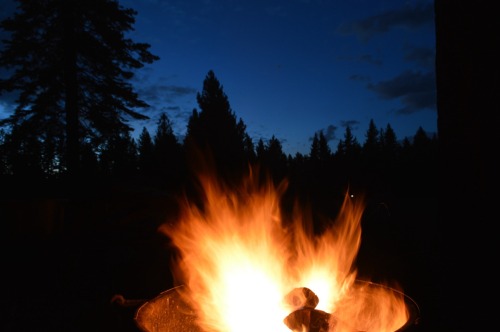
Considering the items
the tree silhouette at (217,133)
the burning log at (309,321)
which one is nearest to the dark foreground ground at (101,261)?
the burning log at (309,321)

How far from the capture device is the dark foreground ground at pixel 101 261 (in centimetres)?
409

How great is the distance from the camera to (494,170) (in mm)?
2096

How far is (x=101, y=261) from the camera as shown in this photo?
6488mm

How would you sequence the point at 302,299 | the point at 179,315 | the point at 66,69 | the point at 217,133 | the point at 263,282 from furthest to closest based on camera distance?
the point at 217,133 < the point at 66,69 < the point at 263,282 < the point at 179,315 < the point at 302,299

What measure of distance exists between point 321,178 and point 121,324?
57.0 m

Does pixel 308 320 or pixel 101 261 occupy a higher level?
pixel 308 320

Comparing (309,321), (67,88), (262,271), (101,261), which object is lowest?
(101,261)

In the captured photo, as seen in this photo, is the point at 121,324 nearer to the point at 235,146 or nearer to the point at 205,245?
the point at 205,245

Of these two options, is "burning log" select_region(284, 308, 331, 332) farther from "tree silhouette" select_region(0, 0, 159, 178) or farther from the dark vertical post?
"tree silhouette" select_region(0, 0, 159, 178)

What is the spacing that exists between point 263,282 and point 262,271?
0.09 m

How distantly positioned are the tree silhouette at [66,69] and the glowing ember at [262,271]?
13.8 meters

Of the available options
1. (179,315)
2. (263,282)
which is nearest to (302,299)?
(263,282)

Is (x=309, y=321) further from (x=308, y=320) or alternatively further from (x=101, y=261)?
(x=101, y=261)

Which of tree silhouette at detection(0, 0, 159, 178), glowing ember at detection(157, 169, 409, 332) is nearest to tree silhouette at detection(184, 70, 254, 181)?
tree silhouette at detection(0, 0, 159, 178)
